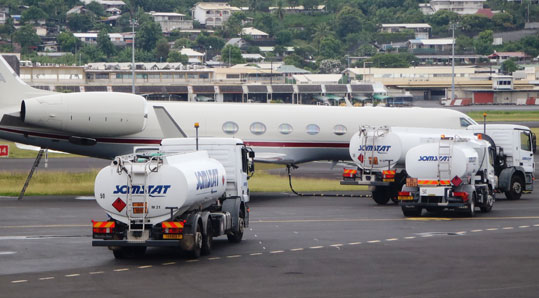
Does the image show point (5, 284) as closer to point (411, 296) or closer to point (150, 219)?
point (150, 219)

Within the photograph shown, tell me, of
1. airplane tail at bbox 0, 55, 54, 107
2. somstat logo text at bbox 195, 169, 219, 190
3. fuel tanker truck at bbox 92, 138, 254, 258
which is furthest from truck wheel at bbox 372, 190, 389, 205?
fuel tanker truck at bbox 92, 138, 254, 258

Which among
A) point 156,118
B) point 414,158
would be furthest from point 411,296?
point 156,118

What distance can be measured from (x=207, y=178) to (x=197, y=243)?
1.91 metres

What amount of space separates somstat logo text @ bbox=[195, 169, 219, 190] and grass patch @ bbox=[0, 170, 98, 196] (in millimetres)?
19325

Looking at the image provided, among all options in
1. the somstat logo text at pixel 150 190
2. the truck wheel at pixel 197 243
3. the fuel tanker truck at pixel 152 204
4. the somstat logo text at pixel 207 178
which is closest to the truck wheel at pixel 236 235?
the somstat logo text at pixel 207 178

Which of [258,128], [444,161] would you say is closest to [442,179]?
[444,161]

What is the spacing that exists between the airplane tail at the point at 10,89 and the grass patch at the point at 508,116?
204 feet

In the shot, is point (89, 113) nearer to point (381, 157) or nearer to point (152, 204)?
point (381, 157)

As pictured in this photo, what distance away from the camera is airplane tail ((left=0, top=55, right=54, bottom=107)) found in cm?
4528

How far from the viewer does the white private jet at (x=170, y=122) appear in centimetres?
4388

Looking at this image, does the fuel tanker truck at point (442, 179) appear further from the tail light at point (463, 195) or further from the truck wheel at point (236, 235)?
the truck wheel at point (236, 235)

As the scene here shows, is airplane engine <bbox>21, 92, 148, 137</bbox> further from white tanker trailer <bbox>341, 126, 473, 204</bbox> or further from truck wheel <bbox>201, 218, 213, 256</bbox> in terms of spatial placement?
truck wheel <bbox>201, 218, 213, 256</bbox>

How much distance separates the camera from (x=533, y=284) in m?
23.1

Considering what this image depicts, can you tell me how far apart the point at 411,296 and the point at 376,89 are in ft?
442
